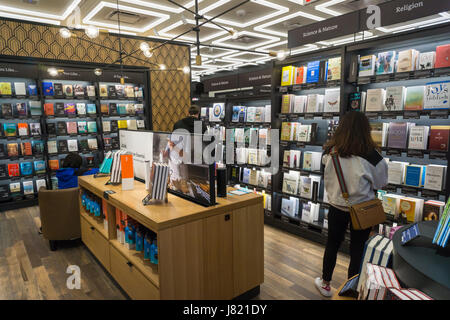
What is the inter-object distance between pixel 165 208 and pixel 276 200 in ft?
8.45

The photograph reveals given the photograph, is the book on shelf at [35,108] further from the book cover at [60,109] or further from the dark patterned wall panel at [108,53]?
the dark patterned wall panel at [108,53]

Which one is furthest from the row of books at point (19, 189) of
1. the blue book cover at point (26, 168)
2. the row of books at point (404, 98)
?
the row of books at point (404, 98)

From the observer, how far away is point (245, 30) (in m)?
8.41

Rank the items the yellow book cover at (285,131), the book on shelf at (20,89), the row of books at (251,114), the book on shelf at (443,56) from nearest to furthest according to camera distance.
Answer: the book on shelf at (443,56), the yellow book cover at (285,131), the row of books at (251,114), the book on shelf at (20,89)

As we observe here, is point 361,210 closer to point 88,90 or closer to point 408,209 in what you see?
point 408,209

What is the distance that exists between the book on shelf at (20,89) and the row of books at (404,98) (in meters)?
5.66

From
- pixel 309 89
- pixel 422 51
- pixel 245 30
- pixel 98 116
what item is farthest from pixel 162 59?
pixel 422 51

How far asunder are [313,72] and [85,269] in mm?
3617

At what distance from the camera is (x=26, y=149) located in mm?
5676

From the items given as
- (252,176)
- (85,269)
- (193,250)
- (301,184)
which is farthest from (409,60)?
(85,269)

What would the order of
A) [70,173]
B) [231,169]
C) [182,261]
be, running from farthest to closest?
[231,169], [70,173], [182,261]

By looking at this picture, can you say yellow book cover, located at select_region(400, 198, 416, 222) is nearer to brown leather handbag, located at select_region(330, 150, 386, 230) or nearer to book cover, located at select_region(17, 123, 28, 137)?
brown leather handbag, located at select_region(330, 150, 386, 230)

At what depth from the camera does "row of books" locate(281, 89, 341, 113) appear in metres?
3.61

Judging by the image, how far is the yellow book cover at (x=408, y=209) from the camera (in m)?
2.98
